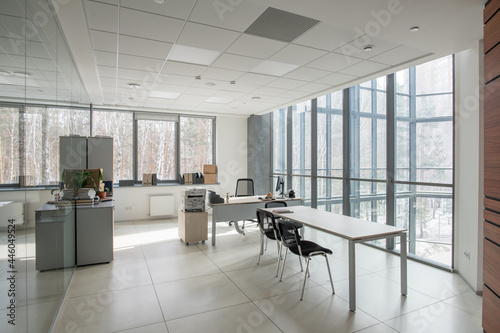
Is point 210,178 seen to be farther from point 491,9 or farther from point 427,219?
point 491,9

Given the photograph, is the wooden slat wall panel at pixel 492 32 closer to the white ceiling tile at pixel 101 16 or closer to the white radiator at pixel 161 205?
the white ceiling tile at pixel 101 16

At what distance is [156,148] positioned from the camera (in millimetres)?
8141

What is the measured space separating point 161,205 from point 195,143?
212cm

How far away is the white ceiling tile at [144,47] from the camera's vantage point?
11.3 ft

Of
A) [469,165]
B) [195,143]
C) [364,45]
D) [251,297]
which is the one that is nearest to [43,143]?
[251,297]

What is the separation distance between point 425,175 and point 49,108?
16.1 ft

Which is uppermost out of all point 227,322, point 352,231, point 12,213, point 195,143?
point 195,143

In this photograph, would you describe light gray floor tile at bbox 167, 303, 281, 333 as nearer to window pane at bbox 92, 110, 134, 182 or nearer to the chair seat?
the chair seat

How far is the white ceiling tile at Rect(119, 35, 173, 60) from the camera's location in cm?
345

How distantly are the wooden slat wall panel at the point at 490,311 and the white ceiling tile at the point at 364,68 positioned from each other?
10.3ft

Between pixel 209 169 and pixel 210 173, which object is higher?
pixel 209 169

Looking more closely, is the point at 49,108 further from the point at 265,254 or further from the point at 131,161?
the point at 131,161

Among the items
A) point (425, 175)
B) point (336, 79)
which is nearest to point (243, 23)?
point (336, 79)

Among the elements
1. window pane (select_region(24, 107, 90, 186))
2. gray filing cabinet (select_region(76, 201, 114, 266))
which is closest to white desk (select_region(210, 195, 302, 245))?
gray filing cabinet (select_region(76, 201, 114, 266))
